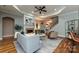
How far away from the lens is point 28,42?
3.22m

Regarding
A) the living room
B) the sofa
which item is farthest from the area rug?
the sofa

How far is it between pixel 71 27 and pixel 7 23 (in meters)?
2.50

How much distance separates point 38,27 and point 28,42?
2.35 ft

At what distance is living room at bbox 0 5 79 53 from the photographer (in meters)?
3.32

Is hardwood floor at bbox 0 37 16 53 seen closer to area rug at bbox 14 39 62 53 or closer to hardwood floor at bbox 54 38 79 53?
area rug at bbox 14 39 62 53

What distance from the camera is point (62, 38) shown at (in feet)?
11.4

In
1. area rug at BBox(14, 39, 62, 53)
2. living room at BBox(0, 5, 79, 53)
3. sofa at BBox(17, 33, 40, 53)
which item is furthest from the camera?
area rug at BBox(14, 39, 62, 53)

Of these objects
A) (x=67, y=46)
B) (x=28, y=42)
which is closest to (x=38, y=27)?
(x=28, y=42)

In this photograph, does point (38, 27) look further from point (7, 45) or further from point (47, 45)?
point (7, 45)

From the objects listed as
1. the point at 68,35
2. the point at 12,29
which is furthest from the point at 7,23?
the point at 68,35

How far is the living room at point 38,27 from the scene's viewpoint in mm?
3320
